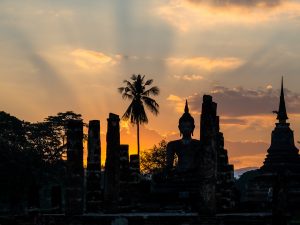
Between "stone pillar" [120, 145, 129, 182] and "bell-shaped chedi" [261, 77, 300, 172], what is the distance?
3222 centimetres

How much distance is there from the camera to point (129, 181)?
3091 cm

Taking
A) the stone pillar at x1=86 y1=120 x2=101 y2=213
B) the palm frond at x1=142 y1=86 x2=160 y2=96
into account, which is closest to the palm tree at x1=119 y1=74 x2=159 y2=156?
the palm frond at x1=142 y1=86 x2=160 y2=96

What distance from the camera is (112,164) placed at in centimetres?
2848

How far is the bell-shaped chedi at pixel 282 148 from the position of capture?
206ft

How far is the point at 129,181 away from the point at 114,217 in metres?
9.46

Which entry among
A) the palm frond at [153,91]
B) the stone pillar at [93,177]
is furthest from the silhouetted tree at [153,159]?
the stone pillar at [93,177]

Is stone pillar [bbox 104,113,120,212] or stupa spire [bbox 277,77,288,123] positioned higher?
stupa spire [bbox 277,77,288,123]

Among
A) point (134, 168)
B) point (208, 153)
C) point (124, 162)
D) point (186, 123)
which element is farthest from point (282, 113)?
point (208, 153)

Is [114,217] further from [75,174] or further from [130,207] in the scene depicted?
[130,207]

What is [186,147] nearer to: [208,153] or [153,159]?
[208,153]

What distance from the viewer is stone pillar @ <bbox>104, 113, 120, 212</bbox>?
28.2 m

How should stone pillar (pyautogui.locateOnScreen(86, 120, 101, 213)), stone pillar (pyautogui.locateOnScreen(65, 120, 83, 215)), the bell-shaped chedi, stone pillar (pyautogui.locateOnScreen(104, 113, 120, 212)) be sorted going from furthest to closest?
the bell-shaped chedi → stone pillar (pyautogui.locateOnScreen(86, 120, 101, 213)) → stone pillar (pyautogui.locateOnScreen(104, 113, 120, 212)) → stone pillar (pyautogui.locateOnScreen(65, 120, 83, 215))

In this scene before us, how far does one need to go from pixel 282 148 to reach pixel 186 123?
97.2 feet

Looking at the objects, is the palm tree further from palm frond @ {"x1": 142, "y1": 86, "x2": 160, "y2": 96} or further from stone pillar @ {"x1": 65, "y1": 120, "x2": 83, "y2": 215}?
stone pillar @ {"x1": 65, "y1": 120, "x2": 83, "y2": 215}
